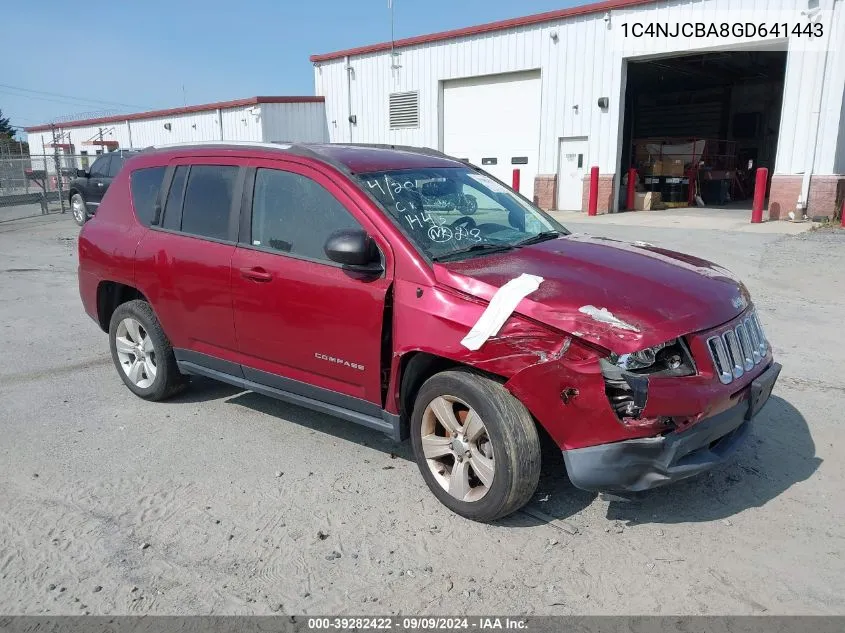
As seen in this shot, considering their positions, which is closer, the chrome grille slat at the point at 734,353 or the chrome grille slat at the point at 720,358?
the chrome grille slat at the point at 720,358

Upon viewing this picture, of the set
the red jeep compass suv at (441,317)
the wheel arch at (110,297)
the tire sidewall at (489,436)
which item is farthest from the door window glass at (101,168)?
the tire sidewall at (489,436)

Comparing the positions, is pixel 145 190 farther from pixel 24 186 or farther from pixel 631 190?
pixel 24 186

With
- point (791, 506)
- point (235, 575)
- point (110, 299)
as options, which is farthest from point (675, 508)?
point (110, 299)

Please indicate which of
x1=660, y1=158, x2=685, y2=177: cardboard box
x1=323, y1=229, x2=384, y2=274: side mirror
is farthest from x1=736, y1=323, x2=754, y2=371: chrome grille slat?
x1=660, y1=158, x2=685, y2=177: cardboard box

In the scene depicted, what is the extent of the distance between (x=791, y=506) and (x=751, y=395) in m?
0.67

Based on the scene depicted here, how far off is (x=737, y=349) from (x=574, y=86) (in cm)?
1964

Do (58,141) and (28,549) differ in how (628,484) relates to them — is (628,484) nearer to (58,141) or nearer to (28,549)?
(28,549)

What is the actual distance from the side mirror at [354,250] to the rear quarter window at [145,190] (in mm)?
2047

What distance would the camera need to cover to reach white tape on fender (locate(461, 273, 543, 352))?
3057mm

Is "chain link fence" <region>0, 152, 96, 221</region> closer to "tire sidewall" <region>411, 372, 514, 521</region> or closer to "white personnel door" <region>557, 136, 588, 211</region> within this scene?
"white personnel door" <region>557, 136, 588, 211</region>

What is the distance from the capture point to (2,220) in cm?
2109

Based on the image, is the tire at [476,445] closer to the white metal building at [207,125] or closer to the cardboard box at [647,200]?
the cardboard box at [647,200]

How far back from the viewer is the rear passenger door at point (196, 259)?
4.30 metres

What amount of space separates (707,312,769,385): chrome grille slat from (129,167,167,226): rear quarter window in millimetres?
3868
